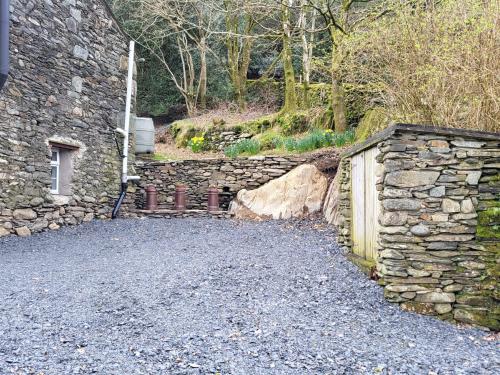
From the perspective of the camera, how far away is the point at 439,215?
3.80 metres

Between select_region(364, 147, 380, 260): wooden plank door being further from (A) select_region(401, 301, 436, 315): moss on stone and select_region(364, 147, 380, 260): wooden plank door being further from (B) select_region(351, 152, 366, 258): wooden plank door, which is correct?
(A) select_region(401, 301, 436, 315): moss on stone

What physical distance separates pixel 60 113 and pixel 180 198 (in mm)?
3180

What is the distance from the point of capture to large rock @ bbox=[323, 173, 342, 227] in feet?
25.4

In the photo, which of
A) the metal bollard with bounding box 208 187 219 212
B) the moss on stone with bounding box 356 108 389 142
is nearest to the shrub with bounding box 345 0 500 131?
the moss on stone with bounding box 356 108 389 142

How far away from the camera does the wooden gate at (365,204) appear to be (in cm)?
446

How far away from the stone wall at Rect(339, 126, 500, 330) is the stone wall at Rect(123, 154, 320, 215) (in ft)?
18.0

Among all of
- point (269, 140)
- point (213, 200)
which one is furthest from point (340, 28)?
point (213, 200)

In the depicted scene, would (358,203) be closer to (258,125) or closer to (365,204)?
(365,204)

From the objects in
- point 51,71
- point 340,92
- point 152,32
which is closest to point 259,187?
point 340,92

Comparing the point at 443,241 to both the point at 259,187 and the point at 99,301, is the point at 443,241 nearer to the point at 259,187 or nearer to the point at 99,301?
the point at 99,301

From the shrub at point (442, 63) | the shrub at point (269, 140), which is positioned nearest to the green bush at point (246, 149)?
the shrub at point (269, 140)

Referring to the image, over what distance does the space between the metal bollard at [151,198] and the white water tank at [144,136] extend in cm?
133

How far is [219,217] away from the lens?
30.0 ft

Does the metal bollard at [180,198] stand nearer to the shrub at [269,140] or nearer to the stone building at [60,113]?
the stone building at [60,113]
